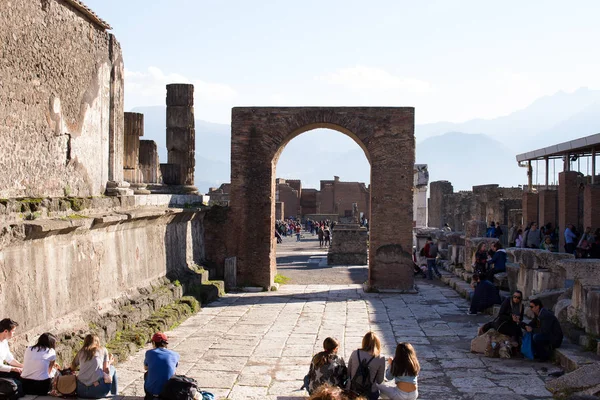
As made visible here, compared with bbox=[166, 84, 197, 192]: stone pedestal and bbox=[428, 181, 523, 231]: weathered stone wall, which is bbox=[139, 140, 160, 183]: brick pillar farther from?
bbox=[428, 181, 523, 231]: weathered stone wall

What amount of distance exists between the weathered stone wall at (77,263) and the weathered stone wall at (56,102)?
69 cm

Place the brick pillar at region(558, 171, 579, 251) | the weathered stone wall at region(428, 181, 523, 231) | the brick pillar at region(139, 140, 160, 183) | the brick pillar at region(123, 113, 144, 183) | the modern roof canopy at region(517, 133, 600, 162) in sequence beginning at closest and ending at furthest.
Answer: the brick pillar at region(123, 113, 144, 183)
the brick pillar at region(139, 140, 160, 183)
the modern roof canopy at region(517, 133, 600, 162)
the brick pillar at region(558, 171, 579, 251)
the weathered stone wall at region(428, 181, 523, 231)

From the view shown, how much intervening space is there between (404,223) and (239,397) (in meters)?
9.22

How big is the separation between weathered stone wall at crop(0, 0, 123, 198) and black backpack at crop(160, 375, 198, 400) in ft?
9.69

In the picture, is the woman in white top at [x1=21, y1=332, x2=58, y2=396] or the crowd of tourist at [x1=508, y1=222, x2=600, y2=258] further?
the crowd of tourist at [x1=508, y1=222, x2=600, y2=258]

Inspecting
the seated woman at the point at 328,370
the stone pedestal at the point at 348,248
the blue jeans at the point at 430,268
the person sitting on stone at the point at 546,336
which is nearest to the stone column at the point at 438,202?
the stone pedestal at the point at 348,248

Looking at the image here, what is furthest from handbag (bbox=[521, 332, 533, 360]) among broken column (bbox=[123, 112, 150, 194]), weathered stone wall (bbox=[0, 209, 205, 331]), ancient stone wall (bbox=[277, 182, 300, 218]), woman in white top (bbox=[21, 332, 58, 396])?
ancient stone wall (bbox=[277, 182, 300, 218])

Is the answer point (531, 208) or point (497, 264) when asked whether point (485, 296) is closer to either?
point (497, 264)

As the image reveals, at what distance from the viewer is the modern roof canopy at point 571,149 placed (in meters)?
16.8

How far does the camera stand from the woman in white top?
6.48m

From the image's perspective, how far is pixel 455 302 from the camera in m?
14.1

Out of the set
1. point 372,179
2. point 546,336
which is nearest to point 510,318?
point 546,336

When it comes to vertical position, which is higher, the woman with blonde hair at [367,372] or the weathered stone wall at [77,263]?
the weathered stone wall at [77,263]

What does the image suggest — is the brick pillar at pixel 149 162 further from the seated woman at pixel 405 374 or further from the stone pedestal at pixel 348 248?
the seated woman at pixel 405 374
